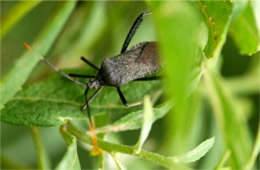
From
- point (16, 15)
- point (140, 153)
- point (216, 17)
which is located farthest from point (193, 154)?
point (16, 15)

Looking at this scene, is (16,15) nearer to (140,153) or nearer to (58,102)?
(58,102)

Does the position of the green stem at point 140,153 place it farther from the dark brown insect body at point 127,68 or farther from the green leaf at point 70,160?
the dark brown insect body at point 127,68

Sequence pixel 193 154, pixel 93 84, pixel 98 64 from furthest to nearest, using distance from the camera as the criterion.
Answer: pixel 98 64 → pixel 93 84 → pixel 193 154

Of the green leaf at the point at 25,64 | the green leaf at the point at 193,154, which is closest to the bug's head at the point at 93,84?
the green leaf at the point at 25,64

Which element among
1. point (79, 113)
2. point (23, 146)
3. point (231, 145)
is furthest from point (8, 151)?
point (231, 145)

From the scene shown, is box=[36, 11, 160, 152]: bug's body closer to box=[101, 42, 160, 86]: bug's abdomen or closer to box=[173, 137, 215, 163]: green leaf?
box=[101, 42, 160, 86]: bug's abdomen

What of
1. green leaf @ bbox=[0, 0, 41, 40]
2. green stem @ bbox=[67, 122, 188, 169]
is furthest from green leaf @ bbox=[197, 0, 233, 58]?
green leaf @ bbox=[0, 0, 41, 40]

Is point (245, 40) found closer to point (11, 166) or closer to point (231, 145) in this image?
point (231, 145)
